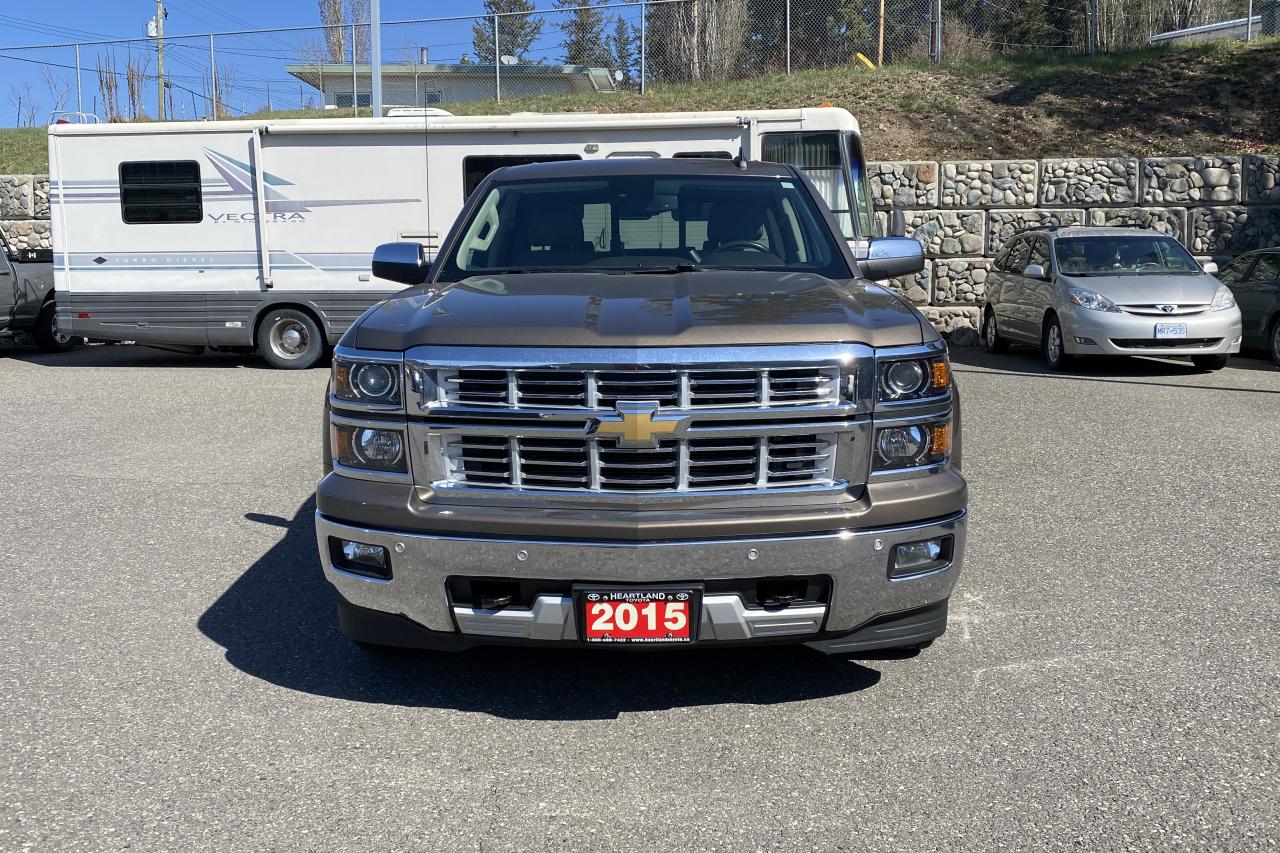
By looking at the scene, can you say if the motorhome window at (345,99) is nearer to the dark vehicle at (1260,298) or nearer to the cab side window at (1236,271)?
the cab side window at (1236,271)

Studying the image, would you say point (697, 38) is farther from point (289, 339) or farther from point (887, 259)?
point (887, 259)

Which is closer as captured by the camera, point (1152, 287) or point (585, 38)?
point (1152, 287)

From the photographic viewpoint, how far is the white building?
27984 millimetres

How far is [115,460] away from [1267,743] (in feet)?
25.2

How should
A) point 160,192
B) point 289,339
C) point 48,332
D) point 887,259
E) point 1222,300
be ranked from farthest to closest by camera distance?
point 48,332 → point 289,339 → point 160,192 → point 1222,300 → point 887,259

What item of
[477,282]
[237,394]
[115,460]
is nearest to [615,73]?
[237,394]

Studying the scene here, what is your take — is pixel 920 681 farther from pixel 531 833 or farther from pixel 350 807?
pixel 350 807

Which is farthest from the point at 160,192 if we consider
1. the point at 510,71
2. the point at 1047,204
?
the point at 510,71

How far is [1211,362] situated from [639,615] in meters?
12.6

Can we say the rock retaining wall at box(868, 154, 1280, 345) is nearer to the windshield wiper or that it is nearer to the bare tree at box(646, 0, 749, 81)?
the bare tree at box(646, 0, 749, 81)

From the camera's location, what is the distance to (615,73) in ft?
91.1

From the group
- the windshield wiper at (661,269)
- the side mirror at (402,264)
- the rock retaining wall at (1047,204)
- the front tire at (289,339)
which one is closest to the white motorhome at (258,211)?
the front tire at (289,339)

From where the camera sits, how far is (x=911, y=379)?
3979 millimetres

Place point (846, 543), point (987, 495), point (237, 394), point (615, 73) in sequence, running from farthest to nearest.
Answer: point (615, 73)
point (237, 394)
point (987, 495)
point (846, 543)
